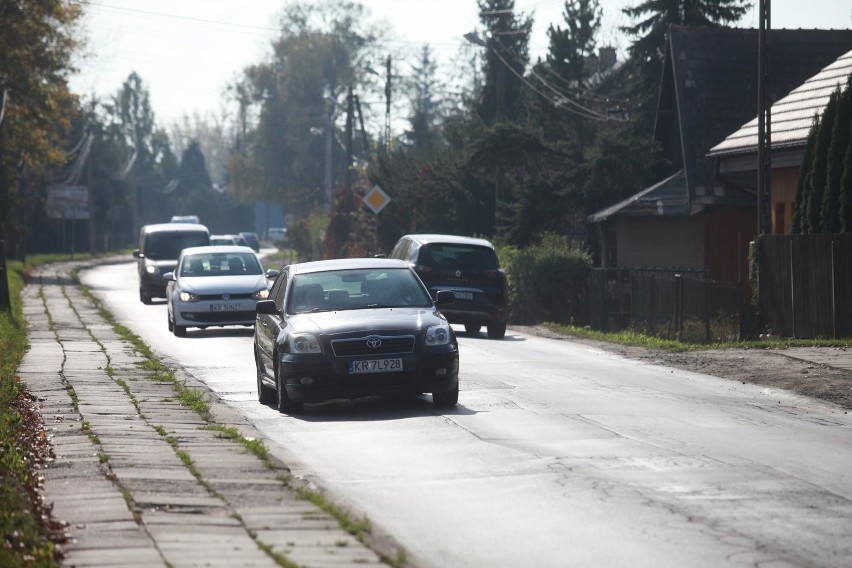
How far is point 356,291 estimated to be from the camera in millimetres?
15508

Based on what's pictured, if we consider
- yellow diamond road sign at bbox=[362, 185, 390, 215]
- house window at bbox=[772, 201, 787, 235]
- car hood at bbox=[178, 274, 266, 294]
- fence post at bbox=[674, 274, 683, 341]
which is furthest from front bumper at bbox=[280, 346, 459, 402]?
yellow diamond road sign at bbox=[362, 185, 390, 215]

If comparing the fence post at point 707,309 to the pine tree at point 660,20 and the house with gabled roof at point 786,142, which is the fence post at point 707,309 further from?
the pine tree at point 660,20

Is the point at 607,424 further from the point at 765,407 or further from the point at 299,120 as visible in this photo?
the point at 299,120

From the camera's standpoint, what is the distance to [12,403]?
1373 cm

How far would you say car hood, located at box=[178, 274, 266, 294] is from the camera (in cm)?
2755

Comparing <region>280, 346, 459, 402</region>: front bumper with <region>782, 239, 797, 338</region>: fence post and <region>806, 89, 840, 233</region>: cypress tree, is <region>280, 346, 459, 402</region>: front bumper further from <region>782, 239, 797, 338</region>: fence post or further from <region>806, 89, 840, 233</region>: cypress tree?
<region>806, 89, 840, 233</region>: cypress tree

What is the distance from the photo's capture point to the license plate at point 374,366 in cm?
1402

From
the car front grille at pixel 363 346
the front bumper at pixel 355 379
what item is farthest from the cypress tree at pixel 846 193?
the car front grille at pixel 363 346

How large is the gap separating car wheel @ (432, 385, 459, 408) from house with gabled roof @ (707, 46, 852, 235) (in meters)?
14.6

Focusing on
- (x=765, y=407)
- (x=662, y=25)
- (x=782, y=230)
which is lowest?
(x=765, y=407)

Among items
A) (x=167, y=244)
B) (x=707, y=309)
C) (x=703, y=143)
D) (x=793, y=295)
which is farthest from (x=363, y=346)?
(x=167, y=244)

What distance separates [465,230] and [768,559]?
3930cm

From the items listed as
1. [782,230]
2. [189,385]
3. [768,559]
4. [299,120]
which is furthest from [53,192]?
[768,559]

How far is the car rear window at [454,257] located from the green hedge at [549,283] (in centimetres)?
440
